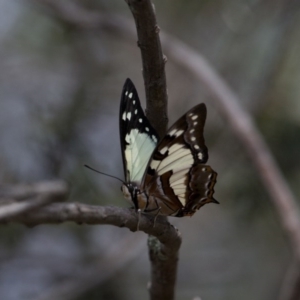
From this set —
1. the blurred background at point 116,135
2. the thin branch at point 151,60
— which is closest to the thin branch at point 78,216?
the thin branch at point 151,60

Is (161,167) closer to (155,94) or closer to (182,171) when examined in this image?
(182,171)

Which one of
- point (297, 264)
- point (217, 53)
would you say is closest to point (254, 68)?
point (217, 53)

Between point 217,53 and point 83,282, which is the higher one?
point 217,53

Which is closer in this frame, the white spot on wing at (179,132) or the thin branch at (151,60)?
the thin branch at (151,60)

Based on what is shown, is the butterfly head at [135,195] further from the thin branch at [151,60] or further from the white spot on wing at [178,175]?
the thin branch at [151,60]

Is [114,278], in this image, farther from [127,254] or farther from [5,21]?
[5,21]

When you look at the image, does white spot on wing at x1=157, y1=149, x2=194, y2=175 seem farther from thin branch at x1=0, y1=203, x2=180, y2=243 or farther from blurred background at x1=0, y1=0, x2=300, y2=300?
blurred background at x1=0, y1=0, x2=300, y2=300

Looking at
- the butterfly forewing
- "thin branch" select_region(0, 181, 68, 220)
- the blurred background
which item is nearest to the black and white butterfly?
the butterfly forewing
